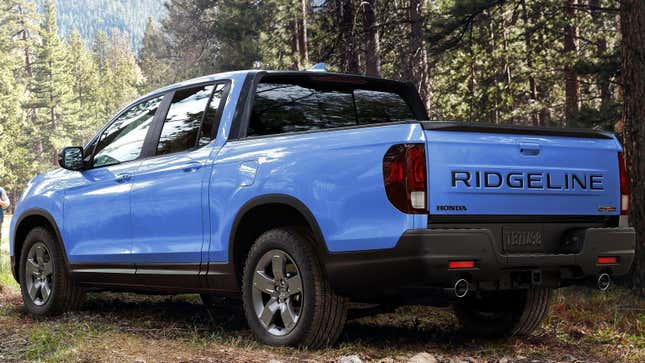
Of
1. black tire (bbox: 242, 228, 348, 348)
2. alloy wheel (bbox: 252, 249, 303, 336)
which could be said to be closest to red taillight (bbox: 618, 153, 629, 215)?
black tire (bbox: 242, 228, 348, 348)

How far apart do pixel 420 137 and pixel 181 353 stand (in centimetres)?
214

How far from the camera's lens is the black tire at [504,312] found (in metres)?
6.35

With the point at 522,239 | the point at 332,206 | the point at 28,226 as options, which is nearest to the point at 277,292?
the point at 332,206

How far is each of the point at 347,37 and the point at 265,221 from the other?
25.6ft

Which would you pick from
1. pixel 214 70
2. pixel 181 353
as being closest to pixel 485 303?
pixel 181 353

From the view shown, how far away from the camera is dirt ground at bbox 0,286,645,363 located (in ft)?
18.1

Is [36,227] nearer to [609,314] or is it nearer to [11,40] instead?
[609,314]

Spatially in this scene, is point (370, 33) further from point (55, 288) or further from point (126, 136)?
point (55, 288)

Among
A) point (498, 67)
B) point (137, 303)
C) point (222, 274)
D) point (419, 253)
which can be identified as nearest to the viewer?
point (419, 253)

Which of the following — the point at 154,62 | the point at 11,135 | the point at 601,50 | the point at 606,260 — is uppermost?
the point at 154,62

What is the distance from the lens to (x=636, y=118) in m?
8.34

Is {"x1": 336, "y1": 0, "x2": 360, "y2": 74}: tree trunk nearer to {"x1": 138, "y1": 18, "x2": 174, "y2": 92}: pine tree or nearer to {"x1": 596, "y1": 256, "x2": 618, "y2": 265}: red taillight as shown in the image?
{"x1": 596, "y1": 256, "x2": 618, "y2": 265}: red taillight

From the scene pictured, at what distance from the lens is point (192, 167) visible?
21.1ft

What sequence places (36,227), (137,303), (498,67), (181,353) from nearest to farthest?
1. (181,353)
2. (36,227)
3. (137,303)
4. (498,67)
